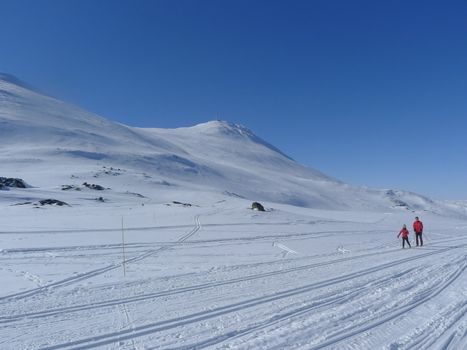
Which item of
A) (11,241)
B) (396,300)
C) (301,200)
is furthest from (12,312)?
(301,200)

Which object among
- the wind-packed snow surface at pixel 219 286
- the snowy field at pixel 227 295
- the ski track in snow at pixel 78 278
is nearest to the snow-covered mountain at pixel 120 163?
the wind-packed snow surface at pixel 219 286

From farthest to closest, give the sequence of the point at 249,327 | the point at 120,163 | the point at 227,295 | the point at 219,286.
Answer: the point at 120,163 < the point at 219,286 < the point at 227,295 < the point at 249,327

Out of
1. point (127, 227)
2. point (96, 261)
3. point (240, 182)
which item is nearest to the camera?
point (96, 261)

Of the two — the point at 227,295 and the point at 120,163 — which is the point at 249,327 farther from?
A: the point at 120,163

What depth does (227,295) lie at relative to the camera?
921 centimetres

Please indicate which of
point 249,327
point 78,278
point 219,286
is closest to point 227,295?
point 219,286

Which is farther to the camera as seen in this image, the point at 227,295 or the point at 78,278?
the point at 78,278

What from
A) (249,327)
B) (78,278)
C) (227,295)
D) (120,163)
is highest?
(120,163)

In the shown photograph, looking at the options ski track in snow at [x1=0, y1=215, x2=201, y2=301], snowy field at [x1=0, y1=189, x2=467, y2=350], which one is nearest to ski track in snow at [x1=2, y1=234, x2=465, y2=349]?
snowy field at [x1=0, y1=189, x2=467, y2=350]

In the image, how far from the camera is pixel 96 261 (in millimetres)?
13945

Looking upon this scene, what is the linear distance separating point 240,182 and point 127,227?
107376 millimetres

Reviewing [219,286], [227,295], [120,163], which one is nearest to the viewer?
[227,295]

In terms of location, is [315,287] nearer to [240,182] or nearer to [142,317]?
[142,317]

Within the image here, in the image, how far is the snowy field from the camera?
6641mm
